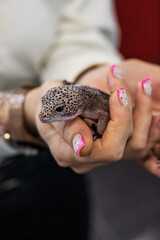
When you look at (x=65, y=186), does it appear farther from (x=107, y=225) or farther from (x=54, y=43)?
(x=107, y=225)

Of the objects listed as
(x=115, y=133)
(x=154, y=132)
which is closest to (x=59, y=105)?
(x=115, y=133)

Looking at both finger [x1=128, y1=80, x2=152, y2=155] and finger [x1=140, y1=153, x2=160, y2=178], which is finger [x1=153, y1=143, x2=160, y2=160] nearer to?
finger [x1=140, y1=153, x2=160, y2=178]

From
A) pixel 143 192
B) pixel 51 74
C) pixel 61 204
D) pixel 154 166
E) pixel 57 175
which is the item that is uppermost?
pixel 51 74

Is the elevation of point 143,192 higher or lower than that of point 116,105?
lower

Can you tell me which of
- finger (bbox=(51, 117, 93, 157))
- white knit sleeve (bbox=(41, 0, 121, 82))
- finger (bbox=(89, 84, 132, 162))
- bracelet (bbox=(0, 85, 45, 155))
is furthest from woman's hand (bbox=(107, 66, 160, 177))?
Answer: white knit sleeve (bbox=(41, 0, 121, 82))

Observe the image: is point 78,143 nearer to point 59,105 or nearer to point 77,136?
point 77,136

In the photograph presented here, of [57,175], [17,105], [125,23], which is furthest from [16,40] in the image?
[125,23]

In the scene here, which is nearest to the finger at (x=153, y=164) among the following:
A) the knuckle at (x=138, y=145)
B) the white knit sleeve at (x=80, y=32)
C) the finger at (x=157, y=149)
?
the finger at (x=157, y=149)
